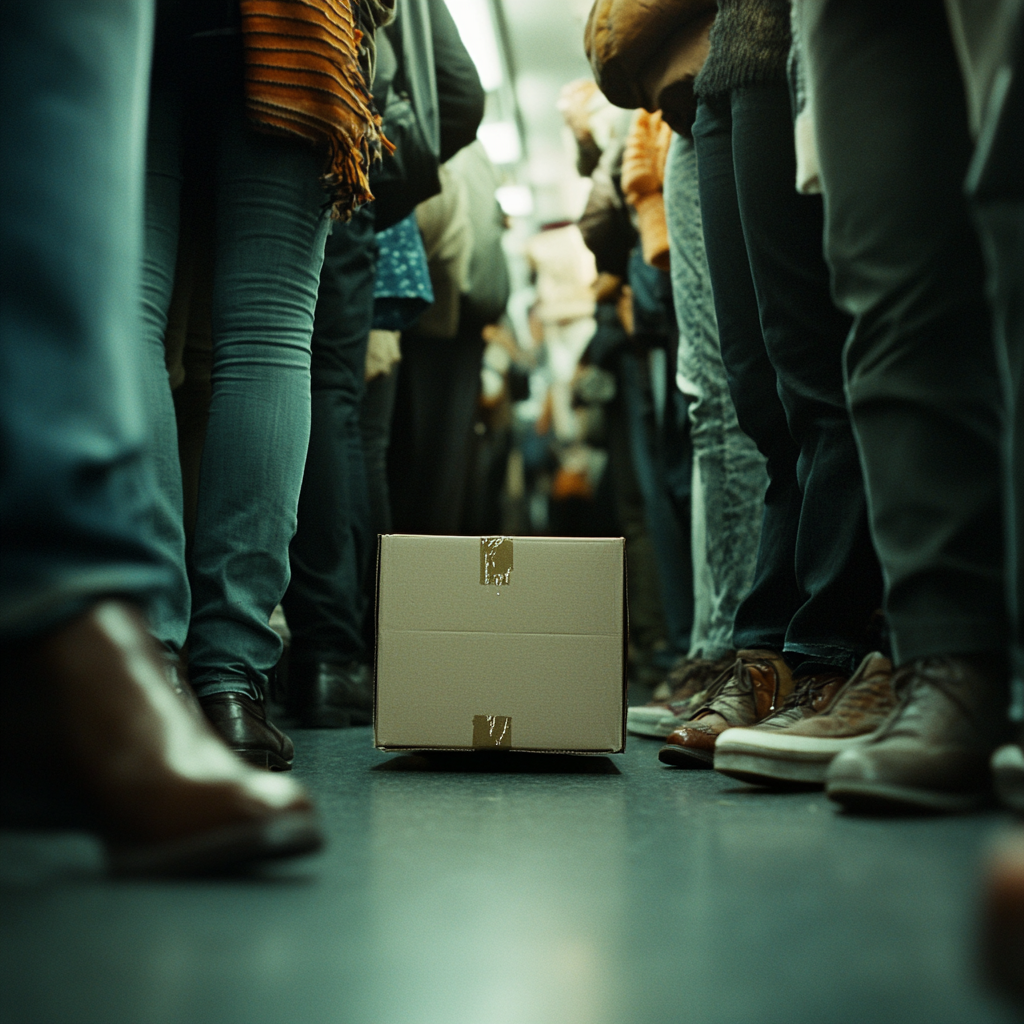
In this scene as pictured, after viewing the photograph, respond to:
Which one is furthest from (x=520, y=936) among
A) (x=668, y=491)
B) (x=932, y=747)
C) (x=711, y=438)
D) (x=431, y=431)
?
(x=431, y=431)

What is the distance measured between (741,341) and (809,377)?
0.69 ft

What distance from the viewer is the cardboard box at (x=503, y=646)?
1027 mm

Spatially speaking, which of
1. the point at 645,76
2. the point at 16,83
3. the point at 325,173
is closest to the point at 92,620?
the point at 16,83

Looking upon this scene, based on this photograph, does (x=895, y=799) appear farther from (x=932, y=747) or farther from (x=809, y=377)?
(x=809, y=377)

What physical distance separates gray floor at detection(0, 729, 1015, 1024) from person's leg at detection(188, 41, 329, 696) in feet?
1.57

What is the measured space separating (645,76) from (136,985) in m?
1.38

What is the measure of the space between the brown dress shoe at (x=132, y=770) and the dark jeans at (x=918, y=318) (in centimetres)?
40

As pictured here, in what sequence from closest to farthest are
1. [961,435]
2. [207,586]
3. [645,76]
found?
[961,435] < [207,586] < [645,76]

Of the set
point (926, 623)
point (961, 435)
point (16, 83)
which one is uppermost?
point (16, 83)

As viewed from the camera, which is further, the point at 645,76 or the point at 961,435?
the point at 645,76

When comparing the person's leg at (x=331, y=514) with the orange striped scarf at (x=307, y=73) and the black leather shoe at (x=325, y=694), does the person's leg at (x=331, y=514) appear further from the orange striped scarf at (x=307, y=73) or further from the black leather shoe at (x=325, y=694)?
the orange striped scarf at (x=307, y=73)

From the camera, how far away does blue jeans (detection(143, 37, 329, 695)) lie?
39.3 inches

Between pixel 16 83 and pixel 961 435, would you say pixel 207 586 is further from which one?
pixel 961 435

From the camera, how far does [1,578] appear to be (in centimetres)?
44
